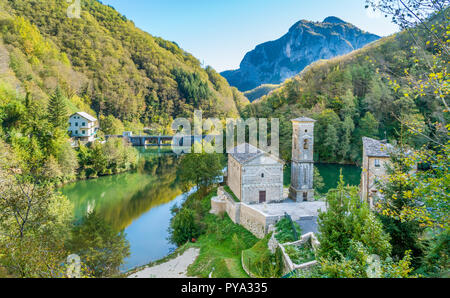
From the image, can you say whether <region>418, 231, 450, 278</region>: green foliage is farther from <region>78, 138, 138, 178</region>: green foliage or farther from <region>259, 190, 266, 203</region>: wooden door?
<region>78, 138, 138, 178</region>: green foliage

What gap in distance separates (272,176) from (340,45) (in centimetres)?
2493

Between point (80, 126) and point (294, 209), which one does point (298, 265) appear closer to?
point (294, 209)

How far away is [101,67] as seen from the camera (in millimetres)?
68188

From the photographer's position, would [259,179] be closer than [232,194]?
Yes

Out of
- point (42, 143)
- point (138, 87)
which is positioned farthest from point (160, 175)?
point (138, 87)

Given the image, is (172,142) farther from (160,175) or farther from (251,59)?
(251,59)

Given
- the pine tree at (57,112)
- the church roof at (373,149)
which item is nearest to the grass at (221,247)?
the church roof at (373,149)

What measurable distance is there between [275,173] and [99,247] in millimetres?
10152

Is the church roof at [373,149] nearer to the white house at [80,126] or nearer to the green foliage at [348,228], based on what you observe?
the green foliage at [348,228]

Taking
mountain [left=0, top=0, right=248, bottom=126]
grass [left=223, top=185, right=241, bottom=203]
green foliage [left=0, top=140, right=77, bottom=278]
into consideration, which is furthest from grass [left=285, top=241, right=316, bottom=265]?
mountain [left=0, top=0, right=248, bottom=126]

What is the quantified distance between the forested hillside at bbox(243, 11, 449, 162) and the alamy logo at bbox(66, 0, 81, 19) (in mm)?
54615

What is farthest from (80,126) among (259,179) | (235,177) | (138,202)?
(259,179)

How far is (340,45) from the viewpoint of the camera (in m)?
33.4
